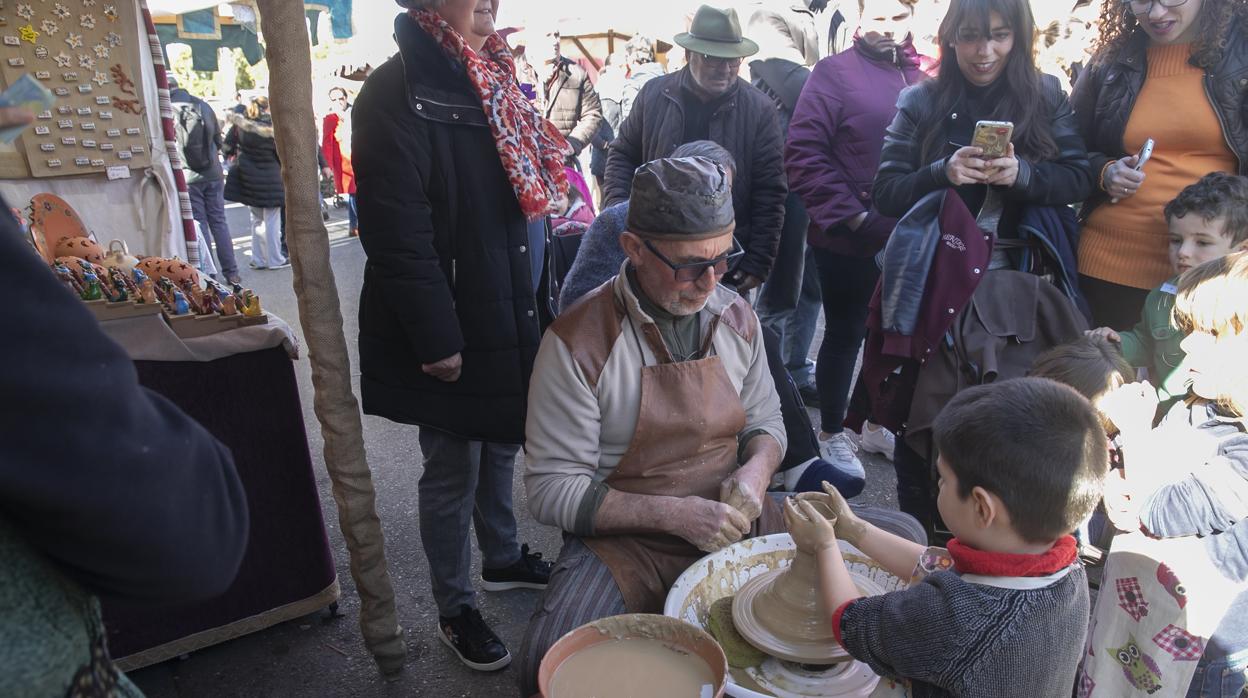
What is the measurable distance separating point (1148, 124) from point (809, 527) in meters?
2.24

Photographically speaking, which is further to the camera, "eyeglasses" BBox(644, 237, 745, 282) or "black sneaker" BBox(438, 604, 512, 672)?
"black sneaker" BBox(438, 604, 512, 672)

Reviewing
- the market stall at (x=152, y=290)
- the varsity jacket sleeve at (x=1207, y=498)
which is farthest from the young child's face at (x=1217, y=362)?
the market stall at (x=152, y=290)

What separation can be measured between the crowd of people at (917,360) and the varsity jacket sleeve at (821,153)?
0.11 ft

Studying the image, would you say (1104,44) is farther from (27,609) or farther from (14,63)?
(14,63)

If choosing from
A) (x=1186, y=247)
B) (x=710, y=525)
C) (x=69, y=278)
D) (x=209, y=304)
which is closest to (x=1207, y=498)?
(x=1186, y=247)

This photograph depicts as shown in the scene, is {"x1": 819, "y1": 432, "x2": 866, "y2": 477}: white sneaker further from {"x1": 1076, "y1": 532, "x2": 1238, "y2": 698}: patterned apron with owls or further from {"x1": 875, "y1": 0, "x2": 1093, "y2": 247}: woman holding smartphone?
{"x1": 1076, "y1": 532, "x2": 1238, "y2": 698}: patterned apron with owls

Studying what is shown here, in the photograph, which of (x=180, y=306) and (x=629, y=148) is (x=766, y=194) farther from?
(x=180, y=306)

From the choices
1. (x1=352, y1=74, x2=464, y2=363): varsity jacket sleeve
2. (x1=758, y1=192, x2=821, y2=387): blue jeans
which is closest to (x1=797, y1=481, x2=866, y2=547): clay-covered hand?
(x1=352, y1=74, x2=464, y2=363): varsity jacket sleeve

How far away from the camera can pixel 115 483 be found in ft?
2.32

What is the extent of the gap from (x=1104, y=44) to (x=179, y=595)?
3345 mm

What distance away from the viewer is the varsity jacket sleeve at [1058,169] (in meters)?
2.69

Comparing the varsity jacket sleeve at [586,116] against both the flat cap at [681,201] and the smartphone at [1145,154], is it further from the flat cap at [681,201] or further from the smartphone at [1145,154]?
the flat cap at [681,201]

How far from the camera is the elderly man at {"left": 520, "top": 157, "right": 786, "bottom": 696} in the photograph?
6.07ft

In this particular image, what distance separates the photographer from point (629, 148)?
4047 mm
